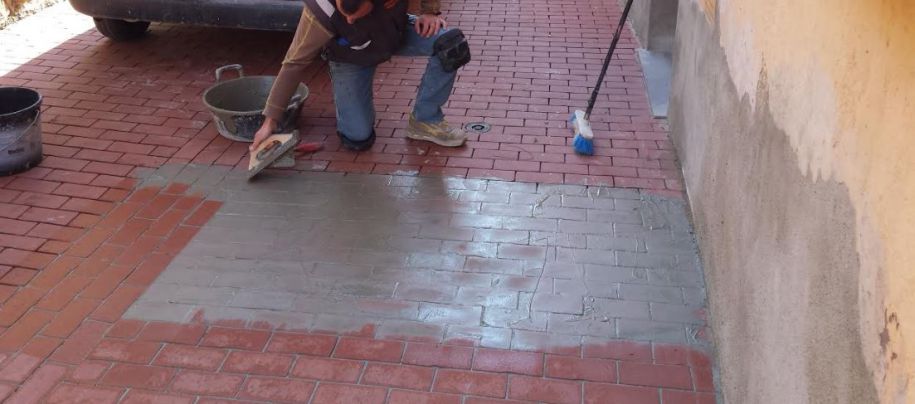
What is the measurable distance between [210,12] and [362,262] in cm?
304

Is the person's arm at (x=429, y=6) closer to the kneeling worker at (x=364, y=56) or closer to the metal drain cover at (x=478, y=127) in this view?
the metal drain cover at (x=478, y=127)

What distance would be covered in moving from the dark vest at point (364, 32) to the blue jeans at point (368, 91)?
0.09 m

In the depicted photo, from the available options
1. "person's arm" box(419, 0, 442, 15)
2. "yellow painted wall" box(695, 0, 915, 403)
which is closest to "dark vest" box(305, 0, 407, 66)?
"person's arm" box(419, 0, 442, 15)

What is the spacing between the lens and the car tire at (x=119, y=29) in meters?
6.91

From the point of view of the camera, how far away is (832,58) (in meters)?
2.12

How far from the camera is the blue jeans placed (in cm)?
490

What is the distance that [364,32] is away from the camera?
4551 millimetres

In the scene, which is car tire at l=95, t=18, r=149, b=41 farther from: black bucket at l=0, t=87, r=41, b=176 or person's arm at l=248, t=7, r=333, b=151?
person's arm at l=248, t=7, r=333, b=151

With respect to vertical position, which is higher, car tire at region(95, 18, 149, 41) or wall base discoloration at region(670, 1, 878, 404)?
wall base discoloration at region(670, 1, 878, 404)

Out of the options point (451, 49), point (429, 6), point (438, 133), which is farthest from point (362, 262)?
point (429, 6)

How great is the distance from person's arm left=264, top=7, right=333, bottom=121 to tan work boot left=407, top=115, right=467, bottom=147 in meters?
0.87

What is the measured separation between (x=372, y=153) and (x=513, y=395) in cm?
233

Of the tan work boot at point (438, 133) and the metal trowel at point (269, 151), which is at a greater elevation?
the metal trowel at point (269, 151)

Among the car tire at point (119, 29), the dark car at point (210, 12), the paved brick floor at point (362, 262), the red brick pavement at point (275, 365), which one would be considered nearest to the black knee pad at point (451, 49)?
the paved brick floor at point (362, 262)
